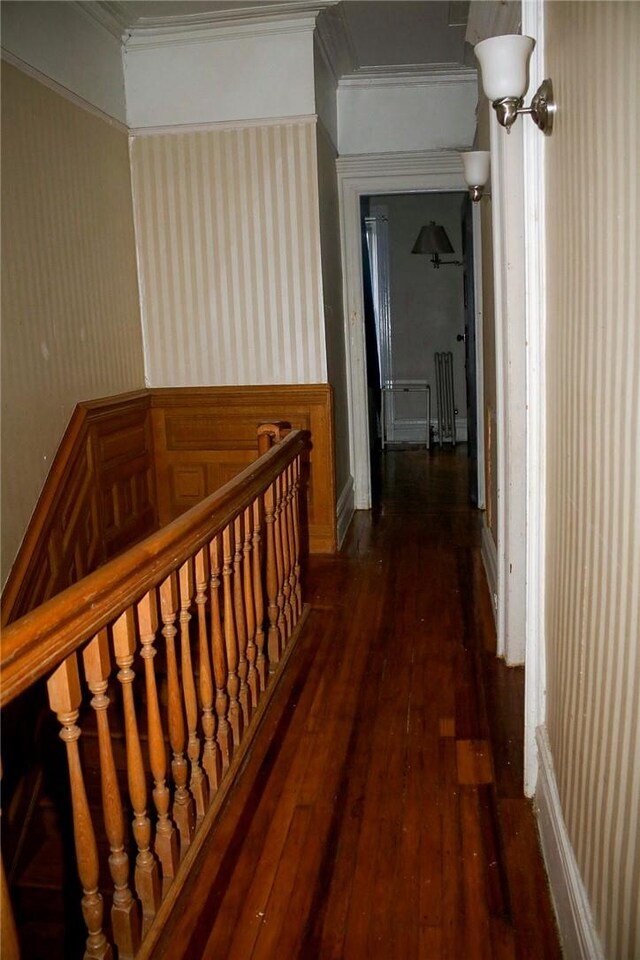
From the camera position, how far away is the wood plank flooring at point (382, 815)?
1.83 metres

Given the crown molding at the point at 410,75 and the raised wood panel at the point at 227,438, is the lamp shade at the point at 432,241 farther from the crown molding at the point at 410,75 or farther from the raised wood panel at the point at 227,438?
the raised wood panel at the point at 227,438

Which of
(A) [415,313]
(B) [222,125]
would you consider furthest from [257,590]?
(A) [415,313]

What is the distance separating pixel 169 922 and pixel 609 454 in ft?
4.67

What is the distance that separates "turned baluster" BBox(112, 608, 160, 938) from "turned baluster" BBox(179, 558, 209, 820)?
1.01 feet

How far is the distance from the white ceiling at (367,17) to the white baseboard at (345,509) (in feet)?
9.02

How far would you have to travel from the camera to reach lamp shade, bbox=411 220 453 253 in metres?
7.67

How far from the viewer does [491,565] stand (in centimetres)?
404

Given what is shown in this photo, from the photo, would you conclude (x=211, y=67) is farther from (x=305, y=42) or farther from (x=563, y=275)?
(x=563, y=275)

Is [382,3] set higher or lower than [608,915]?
higher

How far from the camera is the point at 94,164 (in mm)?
4137

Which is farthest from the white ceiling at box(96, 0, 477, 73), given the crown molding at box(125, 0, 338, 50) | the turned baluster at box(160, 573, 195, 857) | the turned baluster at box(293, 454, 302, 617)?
the turned baluster at box(160, 573, 195, 857)

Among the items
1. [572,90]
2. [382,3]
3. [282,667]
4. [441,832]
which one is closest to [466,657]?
[282,667]

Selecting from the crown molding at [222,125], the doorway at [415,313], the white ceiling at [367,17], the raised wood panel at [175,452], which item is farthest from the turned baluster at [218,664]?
the doorway at [415,313]

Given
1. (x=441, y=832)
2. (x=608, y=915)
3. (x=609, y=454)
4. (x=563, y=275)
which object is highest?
(x=563, y=275)
